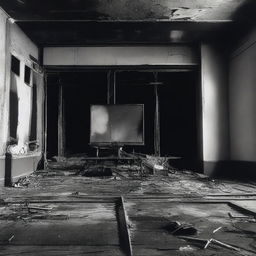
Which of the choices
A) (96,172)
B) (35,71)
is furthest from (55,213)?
(35,71)

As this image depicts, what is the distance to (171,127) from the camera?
785 centimetres

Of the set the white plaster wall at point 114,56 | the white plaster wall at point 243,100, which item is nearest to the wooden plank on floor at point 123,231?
the white plaster wall at point 243,100

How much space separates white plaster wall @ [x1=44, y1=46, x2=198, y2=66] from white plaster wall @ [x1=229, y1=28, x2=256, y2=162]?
147 centimetres

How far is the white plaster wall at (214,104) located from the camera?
288 inches

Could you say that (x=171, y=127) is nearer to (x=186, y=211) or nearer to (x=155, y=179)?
(x=155, y=179)

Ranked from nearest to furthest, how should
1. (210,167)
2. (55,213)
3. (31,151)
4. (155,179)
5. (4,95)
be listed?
(55,213)
(4,95)
(155,179)
(31,151)
(210,167)

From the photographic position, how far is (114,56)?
7566 mm

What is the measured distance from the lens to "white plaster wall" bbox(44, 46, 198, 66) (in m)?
7.55

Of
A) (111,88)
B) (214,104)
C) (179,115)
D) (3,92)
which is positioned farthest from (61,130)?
(214,104)

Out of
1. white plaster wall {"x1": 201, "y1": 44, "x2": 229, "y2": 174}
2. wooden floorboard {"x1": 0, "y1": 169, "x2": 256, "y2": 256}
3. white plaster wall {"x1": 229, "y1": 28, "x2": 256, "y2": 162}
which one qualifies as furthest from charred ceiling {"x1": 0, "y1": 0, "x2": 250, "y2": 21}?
wooden floorboard {"x1": 0, "y1": 169, "x2": 256, "y2": 256}

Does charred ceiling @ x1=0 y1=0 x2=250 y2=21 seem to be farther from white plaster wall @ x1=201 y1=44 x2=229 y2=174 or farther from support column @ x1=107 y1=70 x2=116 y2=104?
support column @ x1=107 y1=70 x2=116 y2=104

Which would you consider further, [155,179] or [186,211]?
[155,179]

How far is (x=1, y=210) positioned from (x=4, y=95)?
2.55m

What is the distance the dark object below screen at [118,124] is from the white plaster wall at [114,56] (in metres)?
1.13
